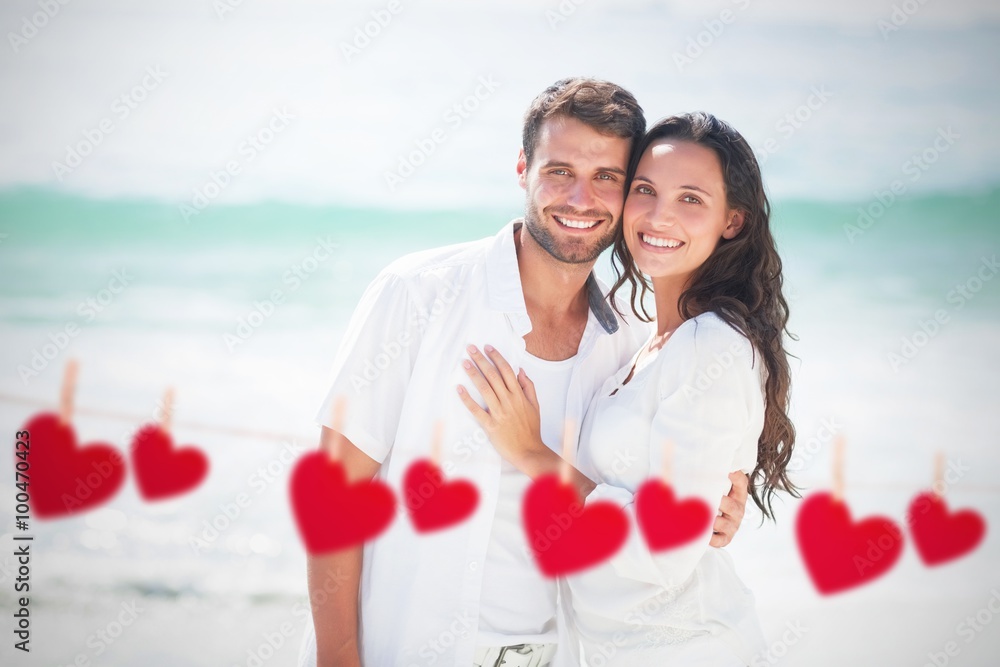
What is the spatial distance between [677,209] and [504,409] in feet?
2.53

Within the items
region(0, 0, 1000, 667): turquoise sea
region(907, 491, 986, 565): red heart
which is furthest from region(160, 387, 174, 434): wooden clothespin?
region(0, 0, 1000, 667): turquoise sea

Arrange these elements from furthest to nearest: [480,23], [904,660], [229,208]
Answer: [229,208] → [480,23] → [904,660]

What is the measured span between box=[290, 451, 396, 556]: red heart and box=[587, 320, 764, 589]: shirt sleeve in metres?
0.57

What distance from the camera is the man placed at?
2.38m

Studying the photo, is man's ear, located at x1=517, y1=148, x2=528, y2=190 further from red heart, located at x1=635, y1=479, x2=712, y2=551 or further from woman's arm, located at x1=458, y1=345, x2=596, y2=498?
red heart, located at x1=635, y1=479, x2=712, y2=551

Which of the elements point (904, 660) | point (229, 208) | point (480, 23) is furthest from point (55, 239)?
point (904, 660)

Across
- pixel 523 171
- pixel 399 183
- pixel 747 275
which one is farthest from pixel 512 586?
pixel 399 183

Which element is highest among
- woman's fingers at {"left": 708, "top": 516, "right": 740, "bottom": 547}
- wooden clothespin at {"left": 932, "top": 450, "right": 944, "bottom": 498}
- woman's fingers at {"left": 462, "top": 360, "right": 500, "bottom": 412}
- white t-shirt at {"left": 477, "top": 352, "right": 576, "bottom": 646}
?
woman's fingers at {"left": 462, "top": 360, "right": 500, "bottom": 412}

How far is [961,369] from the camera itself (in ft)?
32.0

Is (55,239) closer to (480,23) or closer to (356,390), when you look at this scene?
(480,23)

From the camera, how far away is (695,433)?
2295mm

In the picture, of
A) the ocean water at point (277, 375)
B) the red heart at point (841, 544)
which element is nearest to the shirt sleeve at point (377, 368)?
the ocean water at point (277, 375)

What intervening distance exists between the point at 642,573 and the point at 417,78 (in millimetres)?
10475

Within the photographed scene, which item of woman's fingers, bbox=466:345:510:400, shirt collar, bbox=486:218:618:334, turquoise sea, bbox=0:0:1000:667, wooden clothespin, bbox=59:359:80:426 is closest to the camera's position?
wooden clothespin, bbox=59:359:80:426
